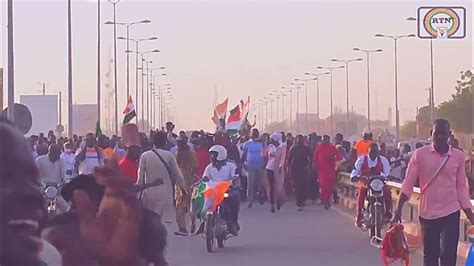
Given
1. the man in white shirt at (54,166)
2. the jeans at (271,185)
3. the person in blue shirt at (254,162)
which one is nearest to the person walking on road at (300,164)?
the jeans at (271,185)

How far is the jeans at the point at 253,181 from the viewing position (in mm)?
29062

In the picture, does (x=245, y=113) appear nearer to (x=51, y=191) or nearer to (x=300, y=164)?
(x=300, y=164)

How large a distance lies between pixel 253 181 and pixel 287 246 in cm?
1018

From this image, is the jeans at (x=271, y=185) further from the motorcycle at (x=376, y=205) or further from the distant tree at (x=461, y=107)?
the distant tree at (x=461, y=107)

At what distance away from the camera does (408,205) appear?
21359 mm

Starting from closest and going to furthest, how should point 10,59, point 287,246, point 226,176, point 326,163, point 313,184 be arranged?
point 226,176 → point 287,246 → point 326,163 → point 10,59 → point 313,184

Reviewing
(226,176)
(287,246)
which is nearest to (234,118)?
(287,246)

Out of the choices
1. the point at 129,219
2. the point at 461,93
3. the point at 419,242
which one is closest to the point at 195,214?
the point at 419,242

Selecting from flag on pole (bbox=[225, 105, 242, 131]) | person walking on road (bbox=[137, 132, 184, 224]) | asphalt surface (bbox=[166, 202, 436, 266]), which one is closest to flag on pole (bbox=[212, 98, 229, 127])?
flag on pole (bbox=[225, 105, 242, 131])

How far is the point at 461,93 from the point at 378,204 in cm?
5171

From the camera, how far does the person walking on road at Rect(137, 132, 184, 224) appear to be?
1476 centimetres

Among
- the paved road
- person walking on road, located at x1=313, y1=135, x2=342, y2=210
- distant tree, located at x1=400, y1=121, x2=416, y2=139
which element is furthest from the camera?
distant tree, located at x1=400, y1=121, x2=416, y2=139

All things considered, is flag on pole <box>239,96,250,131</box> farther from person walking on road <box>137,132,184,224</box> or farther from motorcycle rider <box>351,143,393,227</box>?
person walking on road <box>137,132,184,224</box>

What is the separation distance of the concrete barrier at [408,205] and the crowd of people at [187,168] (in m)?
0.33
